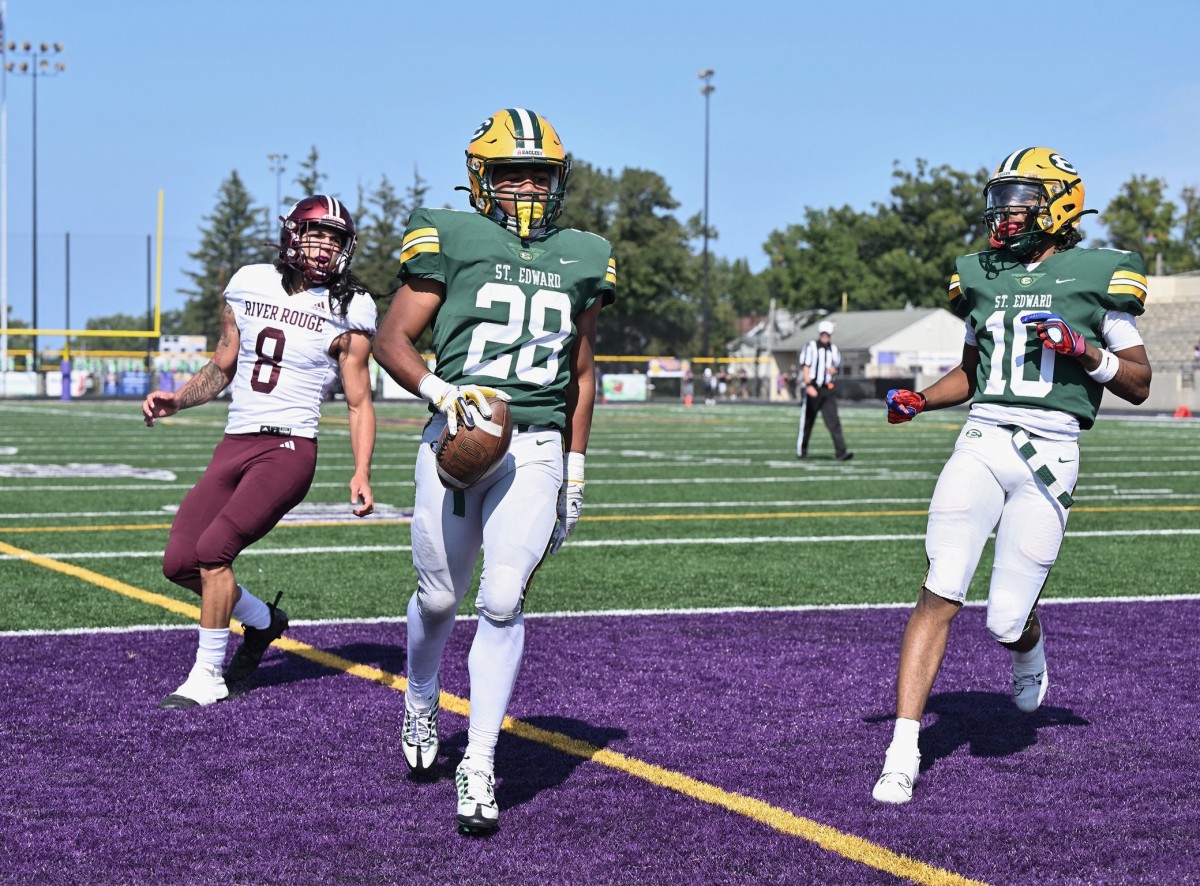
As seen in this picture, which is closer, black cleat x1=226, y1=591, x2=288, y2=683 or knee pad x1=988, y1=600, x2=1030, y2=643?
knee pad x1=988, y1=600, x2=1030, y2=643

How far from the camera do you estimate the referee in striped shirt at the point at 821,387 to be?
19.0m

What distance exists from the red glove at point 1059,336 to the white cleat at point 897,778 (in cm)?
124

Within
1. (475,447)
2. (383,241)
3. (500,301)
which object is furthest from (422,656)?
(383,241)

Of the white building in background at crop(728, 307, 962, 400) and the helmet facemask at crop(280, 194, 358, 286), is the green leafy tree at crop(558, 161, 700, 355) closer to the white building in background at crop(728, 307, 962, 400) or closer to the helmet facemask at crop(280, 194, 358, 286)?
the white building in background at crop(728, 307, 962, 400)

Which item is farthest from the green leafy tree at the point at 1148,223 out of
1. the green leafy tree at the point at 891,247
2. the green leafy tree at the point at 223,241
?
the green leafy tree at the point at 223,241

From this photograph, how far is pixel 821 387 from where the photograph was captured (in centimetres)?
1906

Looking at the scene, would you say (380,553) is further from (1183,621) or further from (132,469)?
(132,469)

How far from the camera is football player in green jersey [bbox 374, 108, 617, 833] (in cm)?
434

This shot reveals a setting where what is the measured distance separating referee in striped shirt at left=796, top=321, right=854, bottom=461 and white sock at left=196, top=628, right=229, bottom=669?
13592mm

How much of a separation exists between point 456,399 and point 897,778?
163 cm

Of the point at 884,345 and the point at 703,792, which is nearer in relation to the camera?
the point at 703,792

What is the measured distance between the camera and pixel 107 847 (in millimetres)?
4035

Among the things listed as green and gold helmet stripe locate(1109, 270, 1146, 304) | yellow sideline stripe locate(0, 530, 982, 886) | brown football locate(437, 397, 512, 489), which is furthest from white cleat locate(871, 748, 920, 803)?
green and gold helmet stripe locate(1109, 270, 1146, 304)

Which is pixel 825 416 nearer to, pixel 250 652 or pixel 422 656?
pixel 250 652
